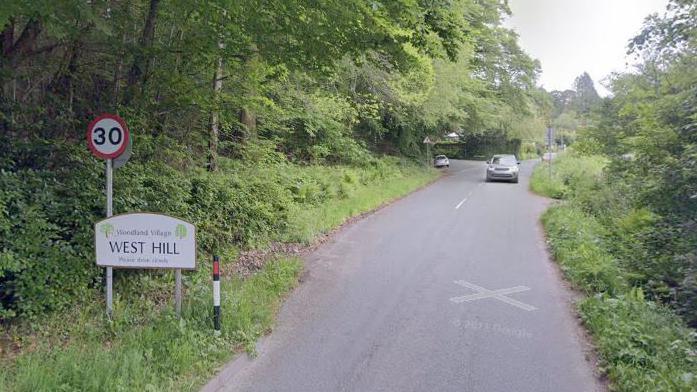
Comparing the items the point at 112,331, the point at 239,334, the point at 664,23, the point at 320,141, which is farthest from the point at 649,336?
the point at 320,141

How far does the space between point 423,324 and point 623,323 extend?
241 centimetres

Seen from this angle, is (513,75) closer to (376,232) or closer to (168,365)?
(376,232)

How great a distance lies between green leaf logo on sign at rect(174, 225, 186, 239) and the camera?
19.4ft

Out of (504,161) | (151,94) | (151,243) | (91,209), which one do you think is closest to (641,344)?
(151,243)

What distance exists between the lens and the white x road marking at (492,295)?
301 inches

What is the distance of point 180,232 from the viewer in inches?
234

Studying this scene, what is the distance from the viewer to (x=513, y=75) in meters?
38.0

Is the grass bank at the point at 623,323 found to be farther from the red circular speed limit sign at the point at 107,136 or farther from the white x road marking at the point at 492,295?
the red circular speed limit sign at the point at 107,136

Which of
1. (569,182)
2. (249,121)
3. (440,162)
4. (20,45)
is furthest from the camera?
(440,162)

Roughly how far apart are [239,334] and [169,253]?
1259mm

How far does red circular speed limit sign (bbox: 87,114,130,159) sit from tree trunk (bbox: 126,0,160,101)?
2.06 meters

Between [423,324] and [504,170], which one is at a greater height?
[504,170]

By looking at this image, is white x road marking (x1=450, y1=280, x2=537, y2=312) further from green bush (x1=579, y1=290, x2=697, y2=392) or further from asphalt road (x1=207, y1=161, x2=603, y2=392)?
green bush (x1=579, y1=290, x2=697, y2=392)

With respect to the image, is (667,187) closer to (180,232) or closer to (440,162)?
(180,232)
